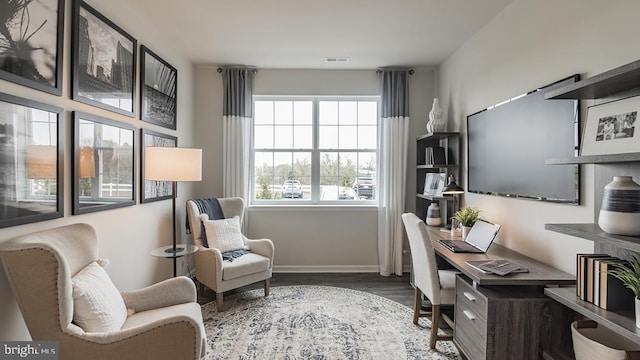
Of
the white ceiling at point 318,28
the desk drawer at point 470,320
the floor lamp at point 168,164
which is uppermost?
the white ceiling at point 318,28

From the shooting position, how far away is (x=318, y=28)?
9.47 ft

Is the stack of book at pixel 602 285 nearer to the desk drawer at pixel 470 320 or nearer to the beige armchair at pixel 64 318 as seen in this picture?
the desk drawer at pixel 470 320

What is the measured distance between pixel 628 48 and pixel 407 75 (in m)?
2.55

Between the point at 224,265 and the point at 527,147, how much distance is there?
270 centimetres

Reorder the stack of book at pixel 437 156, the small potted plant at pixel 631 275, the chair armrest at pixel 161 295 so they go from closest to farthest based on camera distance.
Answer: the small potted plant at pixel 631 275 < the chair armrest at pixel 161 295 < the stack of book at pixel 437 156

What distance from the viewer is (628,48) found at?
4.99ft

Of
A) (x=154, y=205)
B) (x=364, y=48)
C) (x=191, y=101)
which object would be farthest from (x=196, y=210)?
(x=364, y=48)

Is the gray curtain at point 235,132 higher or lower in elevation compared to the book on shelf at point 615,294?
higher

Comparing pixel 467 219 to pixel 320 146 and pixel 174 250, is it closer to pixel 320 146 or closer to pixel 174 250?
pixel 320 146

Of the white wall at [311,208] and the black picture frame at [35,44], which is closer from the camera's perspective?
the black picture frame at [35,44]

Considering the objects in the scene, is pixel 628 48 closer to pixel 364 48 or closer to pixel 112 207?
pixel 364 48

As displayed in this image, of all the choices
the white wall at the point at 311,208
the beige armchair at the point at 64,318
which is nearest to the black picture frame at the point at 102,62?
the beige armchair at the point at 64,318

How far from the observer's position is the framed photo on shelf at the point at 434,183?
133 inches

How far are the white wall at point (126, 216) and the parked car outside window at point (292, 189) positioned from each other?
1197 millimetres
